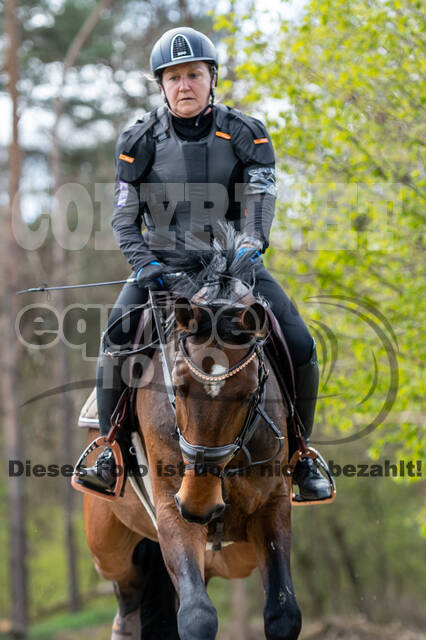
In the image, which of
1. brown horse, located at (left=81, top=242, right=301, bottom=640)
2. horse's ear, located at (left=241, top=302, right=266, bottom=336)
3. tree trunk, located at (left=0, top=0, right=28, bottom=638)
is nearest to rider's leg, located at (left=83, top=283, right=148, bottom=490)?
brown horse, located at (left=81, top=242, right=301, bottom=640)

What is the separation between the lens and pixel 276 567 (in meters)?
4.61

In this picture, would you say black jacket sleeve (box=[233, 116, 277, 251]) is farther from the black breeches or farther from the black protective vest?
the black breeches

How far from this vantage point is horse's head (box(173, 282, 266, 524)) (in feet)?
12.7

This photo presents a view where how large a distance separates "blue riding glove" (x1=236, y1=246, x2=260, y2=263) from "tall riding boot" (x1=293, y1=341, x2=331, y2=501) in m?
1.18

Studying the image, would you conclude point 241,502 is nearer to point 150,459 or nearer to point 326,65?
point 150,459

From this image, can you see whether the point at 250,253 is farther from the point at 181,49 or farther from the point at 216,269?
the point at 181,49

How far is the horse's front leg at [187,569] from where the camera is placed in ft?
13.4

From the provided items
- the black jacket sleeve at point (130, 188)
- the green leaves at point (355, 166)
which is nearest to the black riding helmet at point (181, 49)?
the black jacket sleeve at point (130, 188)

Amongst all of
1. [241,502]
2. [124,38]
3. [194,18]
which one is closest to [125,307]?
[241,502]

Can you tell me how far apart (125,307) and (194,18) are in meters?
16.8

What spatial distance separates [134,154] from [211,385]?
214cm

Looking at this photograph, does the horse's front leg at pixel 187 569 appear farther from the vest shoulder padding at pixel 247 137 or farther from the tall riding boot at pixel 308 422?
the vest shoulder padding at pixel 247 137

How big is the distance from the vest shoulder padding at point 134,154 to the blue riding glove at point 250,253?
1.20 metres

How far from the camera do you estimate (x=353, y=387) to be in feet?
30.5
